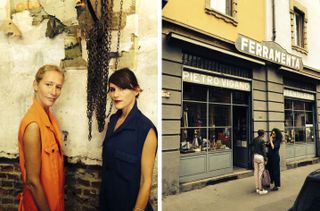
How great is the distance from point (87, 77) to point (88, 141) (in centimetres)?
58

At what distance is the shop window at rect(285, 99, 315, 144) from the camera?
40.9 feet

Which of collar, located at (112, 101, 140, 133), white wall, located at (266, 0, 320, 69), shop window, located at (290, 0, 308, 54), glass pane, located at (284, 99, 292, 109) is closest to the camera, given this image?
collar, located at (112, 101, 140, 133)

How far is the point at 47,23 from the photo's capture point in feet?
9.73

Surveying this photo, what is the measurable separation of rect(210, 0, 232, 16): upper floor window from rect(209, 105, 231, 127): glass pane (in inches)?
113

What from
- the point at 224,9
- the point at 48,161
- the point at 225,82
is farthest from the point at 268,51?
the point at 48,161

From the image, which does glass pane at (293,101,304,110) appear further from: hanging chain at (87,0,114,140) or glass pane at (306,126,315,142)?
hanging chain at (87,0,114,140)

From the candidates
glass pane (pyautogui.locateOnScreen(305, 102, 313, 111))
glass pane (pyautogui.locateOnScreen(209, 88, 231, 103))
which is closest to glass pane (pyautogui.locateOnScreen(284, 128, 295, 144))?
glass pane (pyautogui.locateOnScreen(305, 102, 313, 111))

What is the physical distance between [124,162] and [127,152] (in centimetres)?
8

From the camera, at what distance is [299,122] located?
1334 centimetres

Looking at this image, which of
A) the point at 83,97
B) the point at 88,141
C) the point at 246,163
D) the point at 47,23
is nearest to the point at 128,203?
the point at 88,141

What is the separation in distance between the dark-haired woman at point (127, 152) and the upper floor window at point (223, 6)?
22.8 ft

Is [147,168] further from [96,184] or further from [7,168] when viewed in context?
[7,168]

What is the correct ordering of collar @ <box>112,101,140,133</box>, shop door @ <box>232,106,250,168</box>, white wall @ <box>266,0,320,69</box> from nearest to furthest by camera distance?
collar @ <box>112,101,140,133</box> < shop door @ <box>232,106,250,168</box> < white wall @ <box>266,0,320,69</box>

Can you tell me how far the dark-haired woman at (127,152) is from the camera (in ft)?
8.09
